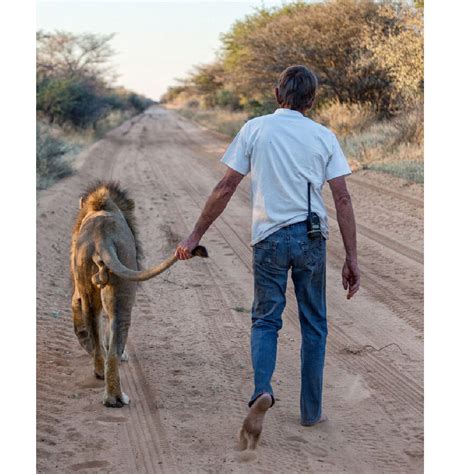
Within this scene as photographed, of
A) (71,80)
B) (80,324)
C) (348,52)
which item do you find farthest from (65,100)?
(80,324)

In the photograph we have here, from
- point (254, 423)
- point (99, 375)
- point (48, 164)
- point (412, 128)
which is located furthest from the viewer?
point (412, 128)

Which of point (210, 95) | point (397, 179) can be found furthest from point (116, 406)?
point (210, 95)

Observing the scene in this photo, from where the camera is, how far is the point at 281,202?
444cm

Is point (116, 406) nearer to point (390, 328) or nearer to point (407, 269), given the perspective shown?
point (390, 328)

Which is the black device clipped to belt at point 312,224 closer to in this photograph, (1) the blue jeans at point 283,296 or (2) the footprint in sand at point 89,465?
(1) the blue jeans at point 283,296

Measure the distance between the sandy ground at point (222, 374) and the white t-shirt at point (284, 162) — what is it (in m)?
1.22

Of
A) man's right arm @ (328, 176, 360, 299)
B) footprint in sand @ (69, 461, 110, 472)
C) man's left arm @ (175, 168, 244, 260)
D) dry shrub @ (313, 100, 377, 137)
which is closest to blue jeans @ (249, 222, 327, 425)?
man's right arm @ (328, 176, 360, 299)

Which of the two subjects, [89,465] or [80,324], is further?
[80,324]

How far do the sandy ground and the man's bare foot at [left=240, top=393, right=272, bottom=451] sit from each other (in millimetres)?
75

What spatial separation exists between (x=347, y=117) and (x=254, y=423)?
20414 millimetres

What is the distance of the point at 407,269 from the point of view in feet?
29.2

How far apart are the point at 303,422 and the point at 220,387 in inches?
31.6

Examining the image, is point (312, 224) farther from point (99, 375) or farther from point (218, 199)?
point (99, 375)

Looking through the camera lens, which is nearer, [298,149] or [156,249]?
[298,149]
